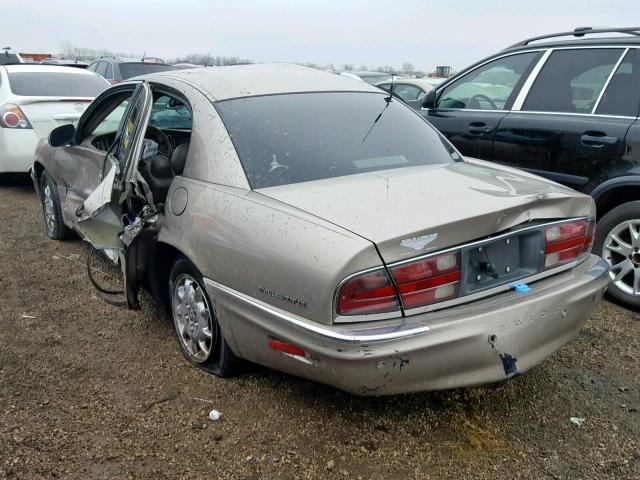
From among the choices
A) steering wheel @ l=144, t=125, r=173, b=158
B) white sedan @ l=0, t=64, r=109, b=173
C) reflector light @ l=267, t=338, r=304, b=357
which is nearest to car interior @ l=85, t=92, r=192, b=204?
steering wheel @ l=144, t=125, r=173, b=158

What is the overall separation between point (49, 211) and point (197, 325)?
2996 mm

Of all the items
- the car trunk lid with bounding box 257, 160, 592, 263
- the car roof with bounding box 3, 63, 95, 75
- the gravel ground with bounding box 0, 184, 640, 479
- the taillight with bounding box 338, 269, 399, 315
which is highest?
the car roof with bounding box 3, 63, 95, 75

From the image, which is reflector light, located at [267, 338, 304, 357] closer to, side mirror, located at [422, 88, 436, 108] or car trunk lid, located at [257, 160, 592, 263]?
car trunk lid, located at [257, 160, 592, 263]

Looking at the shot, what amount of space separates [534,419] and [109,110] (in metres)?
3.52

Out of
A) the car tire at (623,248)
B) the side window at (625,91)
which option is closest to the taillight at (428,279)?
the car tire at (623,248)

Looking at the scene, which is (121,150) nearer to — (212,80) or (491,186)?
(212,80)

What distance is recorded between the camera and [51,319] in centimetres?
390

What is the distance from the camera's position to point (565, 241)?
275cm

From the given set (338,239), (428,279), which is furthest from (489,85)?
(338,239)

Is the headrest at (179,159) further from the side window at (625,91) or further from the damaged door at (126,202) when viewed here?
the side window at (625,91)

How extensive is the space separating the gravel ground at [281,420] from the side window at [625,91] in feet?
4.92

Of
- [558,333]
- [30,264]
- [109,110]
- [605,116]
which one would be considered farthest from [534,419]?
[30,264]

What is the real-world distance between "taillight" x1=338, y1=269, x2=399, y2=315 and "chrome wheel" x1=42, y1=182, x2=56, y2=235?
12.7ft

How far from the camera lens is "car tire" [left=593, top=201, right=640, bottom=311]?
13.0ft
